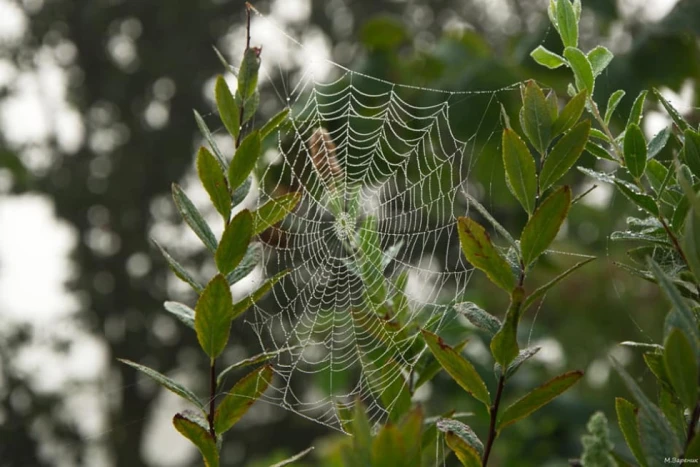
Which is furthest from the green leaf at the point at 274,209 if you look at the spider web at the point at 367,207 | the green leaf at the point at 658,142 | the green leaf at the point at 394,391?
the green leaf at the point at 658,142

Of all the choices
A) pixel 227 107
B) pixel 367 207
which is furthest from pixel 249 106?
pixel 367 207

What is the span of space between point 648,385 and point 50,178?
4681mm

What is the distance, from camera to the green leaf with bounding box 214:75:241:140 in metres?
0.55

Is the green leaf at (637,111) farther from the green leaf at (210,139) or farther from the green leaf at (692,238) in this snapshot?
the green leaf at (210,139)

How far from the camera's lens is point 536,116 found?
1.65 feet

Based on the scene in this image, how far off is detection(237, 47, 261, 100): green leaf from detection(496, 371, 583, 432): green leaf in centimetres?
25

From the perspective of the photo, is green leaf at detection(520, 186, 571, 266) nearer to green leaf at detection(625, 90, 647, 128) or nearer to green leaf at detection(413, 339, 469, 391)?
green leaf at detection(625, 90, 647, 128)

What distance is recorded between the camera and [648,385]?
290 centimetres

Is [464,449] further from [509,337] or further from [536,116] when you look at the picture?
[536,116]

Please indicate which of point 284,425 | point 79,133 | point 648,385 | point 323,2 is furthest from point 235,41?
point 648,385

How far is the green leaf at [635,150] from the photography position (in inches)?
20.9

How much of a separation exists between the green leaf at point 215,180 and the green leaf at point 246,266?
5cm

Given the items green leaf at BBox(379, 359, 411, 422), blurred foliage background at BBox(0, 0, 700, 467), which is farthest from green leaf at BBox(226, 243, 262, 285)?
blurred foliage background at BBox(0, 0, 700, 467)

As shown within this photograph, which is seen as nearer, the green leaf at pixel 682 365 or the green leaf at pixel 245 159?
the green leaf at pixel 682 365
